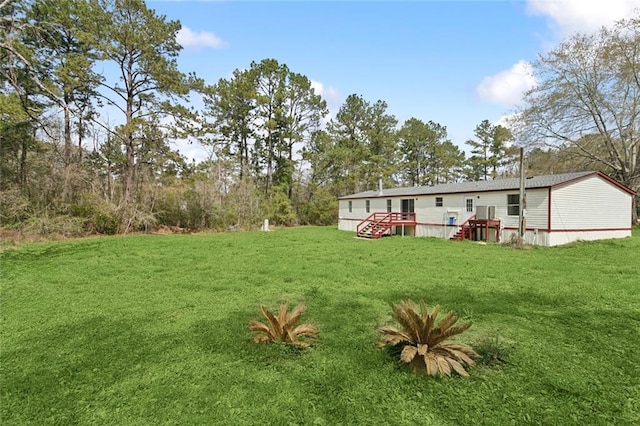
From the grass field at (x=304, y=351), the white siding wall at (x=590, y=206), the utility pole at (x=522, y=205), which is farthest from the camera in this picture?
the white siding wall at (x=590, y=206)

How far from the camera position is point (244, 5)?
796 cm

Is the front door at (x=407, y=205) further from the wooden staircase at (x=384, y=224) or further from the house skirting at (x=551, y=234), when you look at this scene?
the house skirting at (x=551, y=234)

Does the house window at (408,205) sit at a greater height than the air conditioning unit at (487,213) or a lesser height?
greater

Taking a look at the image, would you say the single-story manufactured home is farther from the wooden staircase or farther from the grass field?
the grass field

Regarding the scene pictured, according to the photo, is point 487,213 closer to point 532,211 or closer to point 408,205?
point 532,211

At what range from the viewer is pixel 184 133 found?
18656 mm

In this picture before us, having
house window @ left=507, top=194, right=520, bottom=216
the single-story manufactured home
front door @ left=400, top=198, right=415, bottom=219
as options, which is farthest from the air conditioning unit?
front door @ left=400, top=198, right=415, bottom=219

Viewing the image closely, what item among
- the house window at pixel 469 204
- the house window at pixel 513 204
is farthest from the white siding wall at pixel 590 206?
the house window at pixel 469 204

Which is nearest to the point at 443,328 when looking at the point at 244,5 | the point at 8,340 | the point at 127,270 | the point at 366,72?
the point at 8,340

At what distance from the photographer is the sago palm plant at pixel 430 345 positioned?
2.98 m

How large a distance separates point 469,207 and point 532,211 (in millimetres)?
2777

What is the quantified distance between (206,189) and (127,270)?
12675 mm

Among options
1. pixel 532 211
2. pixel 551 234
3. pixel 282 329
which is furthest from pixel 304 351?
pixel 532 211

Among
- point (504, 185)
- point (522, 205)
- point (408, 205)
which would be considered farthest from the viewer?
point (408, 205)
